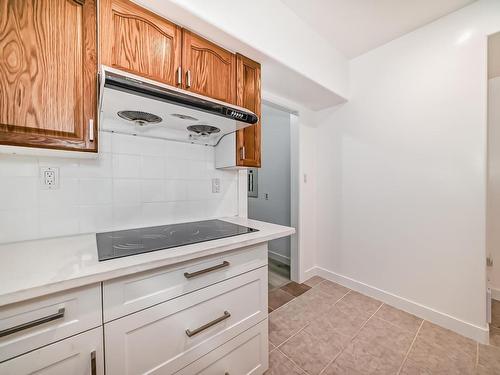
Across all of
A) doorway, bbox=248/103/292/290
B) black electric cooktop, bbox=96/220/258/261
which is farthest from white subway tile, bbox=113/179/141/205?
doorway, bbox=248/103/292/290

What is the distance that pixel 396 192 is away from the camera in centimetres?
197

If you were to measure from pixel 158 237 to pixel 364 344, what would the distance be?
5.56ft

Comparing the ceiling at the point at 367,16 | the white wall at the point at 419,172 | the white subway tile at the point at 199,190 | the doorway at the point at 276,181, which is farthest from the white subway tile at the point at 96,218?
the white wall at the point at 419,172

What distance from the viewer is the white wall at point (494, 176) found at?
76.0 inches

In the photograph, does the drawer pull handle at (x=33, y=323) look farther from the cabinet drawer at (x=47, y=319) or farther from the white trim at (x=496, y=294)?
the white trim at (x=496, y=294)

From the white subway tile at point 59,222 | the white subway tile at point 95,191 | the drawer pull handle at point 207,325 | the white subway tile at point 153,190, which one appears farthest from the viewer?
the white subway tile at point 153,190

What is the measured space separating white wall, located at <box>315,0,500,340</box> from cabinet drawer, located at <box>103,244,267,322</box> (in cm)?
169

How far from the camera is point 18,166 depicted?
993 mm

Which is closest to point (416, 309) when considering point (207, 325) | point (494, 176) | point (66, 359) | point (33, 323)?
point (494, 176)

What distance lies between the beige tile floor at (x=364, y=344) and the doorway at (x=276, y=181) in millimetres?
1021

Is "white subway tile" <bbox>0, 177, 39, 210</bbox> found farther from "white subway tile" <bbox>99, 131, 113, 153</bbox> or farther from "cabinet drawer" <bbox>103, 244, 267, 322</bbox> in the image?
"cabinet drawer" <bbox>103, 244, 267, 322</bbox>

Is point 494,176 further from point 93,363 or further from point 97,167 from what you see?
point 97,167

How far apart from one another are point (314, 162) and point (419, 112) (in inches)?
44.8

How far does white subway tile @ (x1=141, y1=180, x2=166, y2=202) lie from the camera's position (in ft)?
4.46
